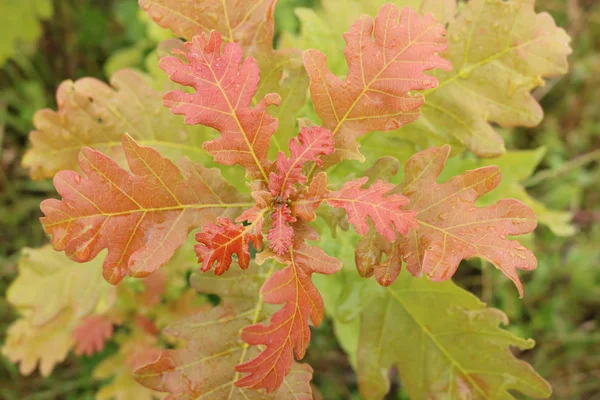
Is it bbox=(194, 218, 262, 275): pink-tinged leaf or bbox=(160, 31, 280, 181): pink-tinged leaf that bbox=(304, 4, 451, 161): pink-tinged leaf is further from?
bbox=(194, 218, 262, 275): pink-tinged leaf

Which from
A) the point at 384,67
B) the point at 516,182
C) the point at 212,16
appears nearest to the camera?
the point at 384,67

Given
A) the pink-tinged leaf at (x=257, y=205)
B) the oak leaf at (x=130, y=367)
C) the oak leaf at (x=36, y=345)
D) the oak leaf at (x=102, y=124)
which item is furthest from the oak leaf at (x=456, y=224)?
the oak leaf at (x=36, y=345)

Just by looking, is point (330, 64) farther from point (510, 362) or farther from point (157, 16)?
point (510, 362)

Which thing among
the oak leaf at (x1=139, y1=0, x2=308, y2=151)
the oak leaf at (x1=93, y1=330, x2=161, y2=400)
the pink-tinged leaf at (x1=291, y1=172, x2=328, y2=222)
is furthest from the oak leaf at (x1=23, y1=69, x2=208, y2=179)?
the oak leaf at (x1=93, y1=330, x2=161, y2=400)

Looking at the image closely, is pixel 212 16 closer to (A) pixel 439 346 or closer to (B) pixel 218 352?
(B) pixel 218 352

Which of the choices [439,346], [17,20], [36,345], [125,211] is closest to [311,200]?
[125,211]

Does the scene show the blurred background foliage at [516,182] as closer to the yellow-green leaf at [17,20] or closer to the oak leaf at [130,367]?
the yellow-green leaf at [17,20]
